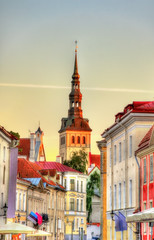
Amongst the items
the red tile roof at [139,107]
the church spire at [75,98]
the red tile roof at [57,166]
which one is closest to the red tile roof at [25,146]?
the red tile roof at [57,166]

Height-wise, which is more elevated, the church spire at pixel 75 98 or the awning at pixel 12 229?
the church spire at pixel 75 98

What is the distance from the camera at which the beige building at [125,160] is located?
44312 millimetres

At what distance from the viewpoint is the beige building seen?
44.3 m

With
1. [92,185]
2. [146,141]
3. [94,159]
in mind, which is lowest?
[146,141]

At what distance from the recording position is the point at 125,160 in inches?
1866

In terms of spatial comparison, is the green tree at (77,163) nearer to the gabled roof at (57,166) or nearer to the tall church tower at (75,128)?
the gabled roof at (57,166)

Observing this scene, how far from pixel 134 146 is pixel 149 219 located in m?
20.2

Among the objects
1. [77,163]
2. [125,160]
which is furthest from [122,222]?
[77,163]

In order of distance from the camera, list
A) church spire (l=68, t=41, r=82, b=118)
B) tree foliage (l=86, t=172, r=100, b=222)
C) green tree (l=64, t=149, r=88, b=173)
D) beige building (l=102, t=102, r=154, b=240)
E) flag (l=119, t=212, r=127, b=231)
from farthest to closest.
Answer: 1. church spire (l=68, t=41, r=82, b=118)
2. green tree (l=64, t=149, r=88, b=173)
3. tree foliage (l=86, t=172, r=100, b=222)
4. flag (l=119, t=212, r=127, b=231)
5. beige building (l=102, t=102, r=154, b=240)

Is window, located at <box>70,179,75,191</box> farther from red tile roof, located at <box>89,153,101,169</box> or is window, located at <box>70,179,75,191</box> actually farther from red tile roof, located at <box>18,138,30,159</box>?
red tile roof, located at <box>89,153,101,169</box>

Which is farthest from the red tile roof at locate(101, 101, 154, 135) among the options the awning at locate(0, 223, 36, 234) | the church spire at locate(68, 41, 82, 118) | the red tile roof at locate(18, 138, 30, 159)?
the church spire at locate(68, 41, 82, 118)

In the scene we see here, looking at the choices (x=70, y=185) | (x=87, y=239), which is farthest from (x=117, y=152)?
(x=87, y=239)

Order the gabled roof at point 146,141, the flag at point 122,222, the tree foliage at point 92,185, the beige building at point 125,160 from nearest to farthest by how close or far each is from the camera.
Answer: the gabled roof at point 146,141 → the beige building at point 125,160 → the flag at point 122,222 → the tree foliage at point 92,185

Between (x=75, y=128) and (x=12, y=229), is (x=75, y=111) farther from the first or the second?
(x=12, y=229)
